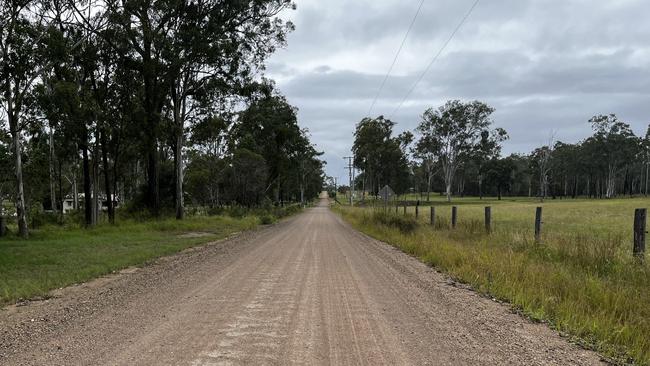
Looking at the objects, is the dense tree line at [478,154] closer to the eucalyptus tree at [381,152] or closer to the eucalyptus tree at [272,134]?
the eucalyptus tree at [381,152]

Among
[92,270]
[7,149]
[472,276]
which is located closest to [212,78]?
[7,149]

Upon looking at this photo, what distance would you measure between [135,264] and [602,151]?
4255 inches

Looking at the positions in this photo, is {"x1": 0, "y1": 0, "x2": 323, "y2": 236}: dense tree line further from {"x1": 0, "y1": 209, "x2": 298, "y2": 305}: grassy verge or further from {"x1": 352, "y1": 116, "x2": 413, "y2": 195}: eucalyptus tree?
{"x1": 352, "y1": 116, "x2": 413, "y2": 195}: eucalyptus tree

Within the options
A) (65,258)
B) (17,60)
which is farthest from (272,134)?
(65,258)

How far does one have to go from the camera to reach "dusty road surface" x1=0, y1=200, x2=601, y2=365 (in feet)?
17.6

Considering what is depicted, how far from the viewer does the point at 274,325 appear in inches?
Answer: 261

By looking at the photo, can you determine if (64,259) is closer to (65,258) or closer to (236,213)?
(65,258)

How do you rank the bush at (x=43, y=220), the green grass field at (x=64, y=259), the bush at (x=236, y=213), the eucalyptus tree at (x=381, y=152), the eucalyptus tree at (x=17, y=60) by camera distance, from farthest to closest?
the eucalyptus tree at (x=381, y=152), the bush at (x=236, y=213), the bush at (x=43, y=220), the eucalyptus tree at (x=17, y=60), the green grass field at (x=64, y=259)

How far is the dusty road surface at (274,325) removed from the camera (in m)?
5.36

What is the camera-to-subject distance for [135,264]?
1328 cm

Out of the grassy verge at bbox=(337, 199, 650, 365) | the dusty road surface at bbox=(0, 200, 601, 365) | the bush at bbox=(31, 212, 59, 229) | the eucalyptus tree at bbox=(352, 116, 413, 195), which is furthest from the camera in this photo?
the eucalyptus tree at bbox=(352, 116, 413, 195)

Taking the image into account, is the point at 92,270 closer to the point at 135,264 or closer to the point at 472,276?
the point at 135,264

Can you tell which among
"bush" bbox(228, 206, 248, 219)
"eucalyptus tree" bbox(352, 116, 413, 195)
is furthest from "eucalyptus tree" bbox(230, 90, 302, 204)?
"eucalyptus tree" bbox(352, 116, 413, 195)

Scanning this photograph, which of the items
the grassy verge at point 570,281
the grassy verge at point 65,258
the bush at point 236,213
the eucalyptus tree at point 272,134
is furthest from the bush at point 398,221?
the eucalyptus tree at point 272,134
